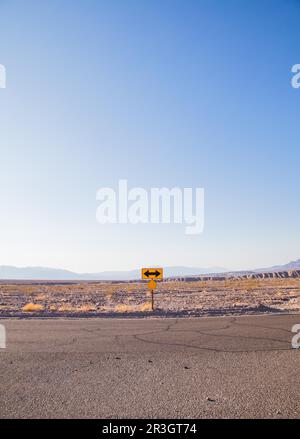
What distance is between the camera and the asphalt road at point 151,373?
15.5ft

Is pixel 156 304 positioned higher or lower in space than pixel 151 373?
lower

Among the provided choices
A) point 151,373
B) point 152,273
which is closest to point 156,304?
point 152,273

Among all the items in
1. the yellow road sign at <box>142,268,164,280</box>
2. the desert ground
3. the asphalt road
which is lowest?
the desert ground

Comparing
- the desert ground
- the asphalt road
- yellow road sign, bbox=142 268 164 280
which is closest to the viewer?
the asphalt road

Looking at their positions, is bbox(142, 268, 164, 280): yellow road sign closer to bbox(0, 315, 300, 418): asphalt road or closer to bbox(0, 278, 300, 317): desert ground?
bbox(0, 278, 300, 317): desert ground

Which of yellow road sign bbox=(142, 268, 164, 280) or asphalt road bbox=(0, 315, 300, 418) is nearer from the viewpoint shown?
asphalt road bbox=(0, 315, 300, 418)

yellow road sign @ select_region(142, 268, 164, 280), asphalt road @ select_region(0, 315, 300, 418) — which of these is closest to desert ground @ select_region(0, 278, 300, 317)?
yellow road sign @ select_region(142, 268, 164, 280)

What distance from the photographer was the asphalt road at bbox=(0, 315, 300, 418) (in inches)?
187

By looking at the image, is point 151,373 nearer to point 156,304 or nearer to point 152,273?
point 152,273

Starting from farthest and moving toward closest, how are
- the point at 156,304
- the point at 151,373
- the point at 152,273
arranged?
the point at 156,304
the point at 152,273
the point at 151,373

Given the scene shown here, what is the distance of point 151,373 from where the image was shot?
247 inches

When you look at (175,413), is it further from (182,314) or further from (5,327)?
(182,314)

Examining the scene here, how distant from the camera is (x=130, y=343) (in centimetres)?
867
